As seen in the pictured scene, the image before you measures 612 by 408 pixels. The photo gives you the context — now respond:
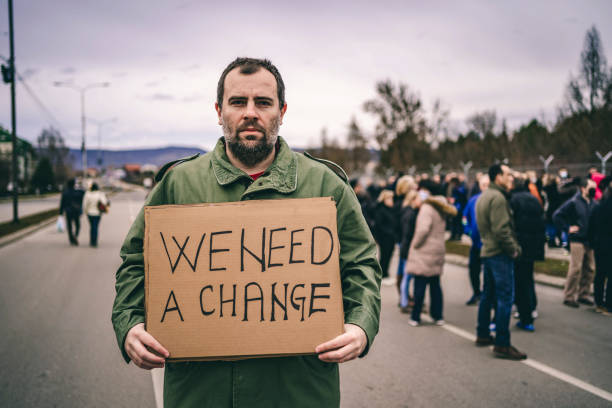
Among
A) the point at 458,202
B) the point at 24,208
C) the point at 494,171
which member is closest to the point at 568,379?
the point at 494,171

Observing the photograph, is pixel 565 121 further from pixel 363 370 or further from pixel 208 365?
pixel 208 365

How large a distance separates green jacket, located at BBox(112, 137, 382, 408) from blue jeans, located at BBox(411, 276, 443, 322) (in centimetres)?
471

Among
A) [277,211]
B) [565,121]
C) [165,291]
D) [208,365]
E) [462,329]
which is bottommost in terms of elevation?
[462,329]

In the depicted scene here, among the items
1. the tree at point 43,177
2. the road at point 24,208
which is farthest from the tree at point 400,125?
the tree at point 43,177

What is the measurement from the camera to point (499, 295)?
5336mm

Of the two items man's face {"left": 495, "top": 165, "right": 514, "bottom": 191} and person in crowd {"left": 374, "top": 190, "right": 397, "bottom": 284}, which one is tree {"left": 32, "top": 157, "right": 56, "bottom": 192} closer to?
person in crowd {"left": 374, "top": 190, "right": 397, "bottom": 284}

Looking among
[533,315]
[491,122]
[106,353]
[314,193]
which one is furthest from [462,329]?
[491,122]

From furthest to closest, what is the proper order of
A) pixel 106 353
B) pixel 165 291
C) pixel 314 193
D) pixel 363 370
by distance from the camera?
pixel 106 353 → pixel 363 370 → pixel 314 193 → pixel 165 291

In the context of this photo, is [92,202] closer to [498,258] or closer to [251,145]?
[498,258]

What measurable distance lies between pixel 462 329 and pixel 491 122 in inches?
1905

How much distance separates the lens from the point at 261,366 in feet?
5.88

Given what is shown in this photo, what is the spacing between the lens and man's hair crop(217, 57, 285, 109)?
191cm

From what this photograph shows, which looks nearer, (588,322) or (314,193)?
(314,193)

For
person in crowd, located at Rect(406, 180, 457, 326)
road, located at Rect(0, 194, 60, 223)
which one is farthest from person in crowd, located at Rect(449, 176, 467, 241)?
road, located at Rect(0, 194, 60, 223)
